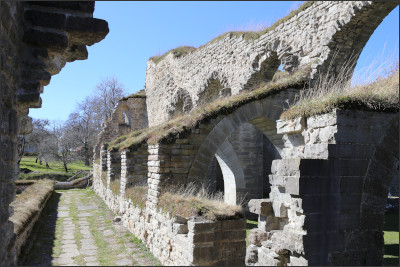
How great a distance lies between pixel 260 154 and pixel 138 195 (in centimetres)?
553

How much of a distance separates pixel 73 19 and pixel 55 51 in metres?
0.42

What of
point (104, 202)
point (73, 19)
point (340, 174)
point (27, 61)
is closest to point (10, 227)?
point (27, 61)

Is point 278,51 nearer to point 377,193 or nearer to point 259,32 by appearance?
point 259,32

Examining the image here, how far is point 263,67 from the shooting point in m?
11.3

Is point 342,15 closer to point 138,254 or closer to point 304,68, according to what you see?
point 304,68

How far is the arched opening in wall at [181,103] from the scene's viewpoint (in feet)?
54.9

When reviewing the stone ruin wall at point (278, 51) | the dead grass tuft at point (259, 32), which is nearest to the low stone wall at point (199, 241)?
the stone ruin wall at point (278, 51)

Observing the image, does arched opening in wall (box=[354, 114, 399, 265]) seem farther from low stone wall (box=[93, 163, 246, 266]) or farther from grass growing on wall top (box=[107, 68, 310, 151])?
grass growing on wall top (box=[107, 68, 310, 151])

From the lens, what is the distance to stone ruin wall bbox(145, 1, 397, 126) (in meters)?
8.26

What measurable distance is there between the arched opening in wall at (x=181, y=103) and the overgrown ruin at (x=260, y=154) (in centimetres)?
206

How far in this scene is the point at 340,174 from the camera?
3959 mm

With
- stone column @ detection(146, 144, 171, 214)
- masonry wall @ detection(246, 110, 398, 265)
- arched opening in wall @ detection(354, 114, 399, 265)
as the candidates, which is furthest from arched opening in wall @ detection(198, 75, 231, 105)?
arched opening in wall @ detection(354, 114, 399, 265)

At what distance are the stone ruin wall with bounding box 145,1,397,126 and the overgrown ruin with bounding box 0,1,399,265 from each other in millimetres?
37

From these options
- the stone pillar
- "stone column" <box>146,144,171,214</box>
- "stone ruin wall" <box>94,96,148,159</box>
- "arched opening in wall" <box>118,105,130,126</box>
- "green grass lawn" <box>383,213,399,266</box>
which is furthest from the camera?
"arched opening in wall" <box>118,105,130,126</box>
